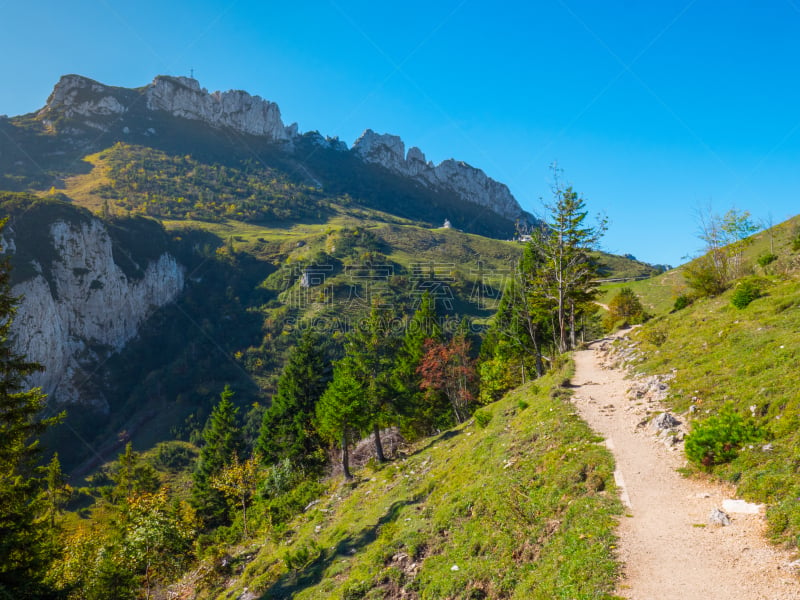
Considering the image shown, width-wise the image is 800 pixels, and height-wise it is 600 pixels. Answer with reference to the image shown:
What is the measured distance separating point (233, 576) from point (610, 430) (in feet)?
76.1

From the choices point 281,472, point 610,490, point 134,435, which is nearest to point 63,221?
point 134,435

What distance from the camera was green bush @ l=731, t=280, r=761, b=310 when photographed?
19922 millimetres

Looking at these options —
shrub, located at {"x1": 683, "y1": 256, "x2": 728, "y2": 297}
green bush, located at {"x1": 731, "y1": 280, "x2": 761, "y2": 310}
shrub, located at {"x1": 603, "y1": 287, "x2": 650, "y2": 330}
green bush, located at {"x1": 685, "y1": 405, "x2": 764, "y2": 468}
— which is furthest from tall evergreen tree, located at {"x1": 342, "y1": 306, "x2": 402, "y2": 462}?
shrub, located at {"x1": 683, "y1": 256, "x2": 728, "y2": 297}

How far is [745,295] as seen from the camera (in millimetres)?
19969

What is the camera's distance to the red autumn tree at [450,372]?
3978 cm

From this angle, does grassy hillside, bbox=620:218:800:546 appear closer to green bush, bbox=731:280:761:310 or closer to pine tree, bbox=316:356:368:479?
green bush, bbox=731:280:761:310

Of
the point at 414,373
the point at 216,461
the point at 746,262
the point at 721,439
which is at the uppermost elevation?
the point at 746,262

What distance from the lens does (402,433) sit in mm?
41031

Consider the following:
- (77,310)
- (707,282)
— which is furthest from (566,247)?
(77,310)

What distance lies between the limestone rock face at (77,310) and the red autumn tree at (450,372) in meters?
120

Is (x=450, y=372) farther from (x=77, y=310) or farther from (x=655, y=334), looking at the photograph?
(x=77, y=310)

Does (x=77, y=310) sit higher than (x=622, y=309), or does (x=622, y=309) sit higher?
(x=77, y=310)

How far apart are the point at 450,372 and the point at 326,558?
→ 24.7 metres

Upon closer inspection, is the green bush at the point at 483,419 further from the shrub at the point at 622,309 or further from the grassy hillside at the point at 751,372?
the shrub at the point at 622,309
